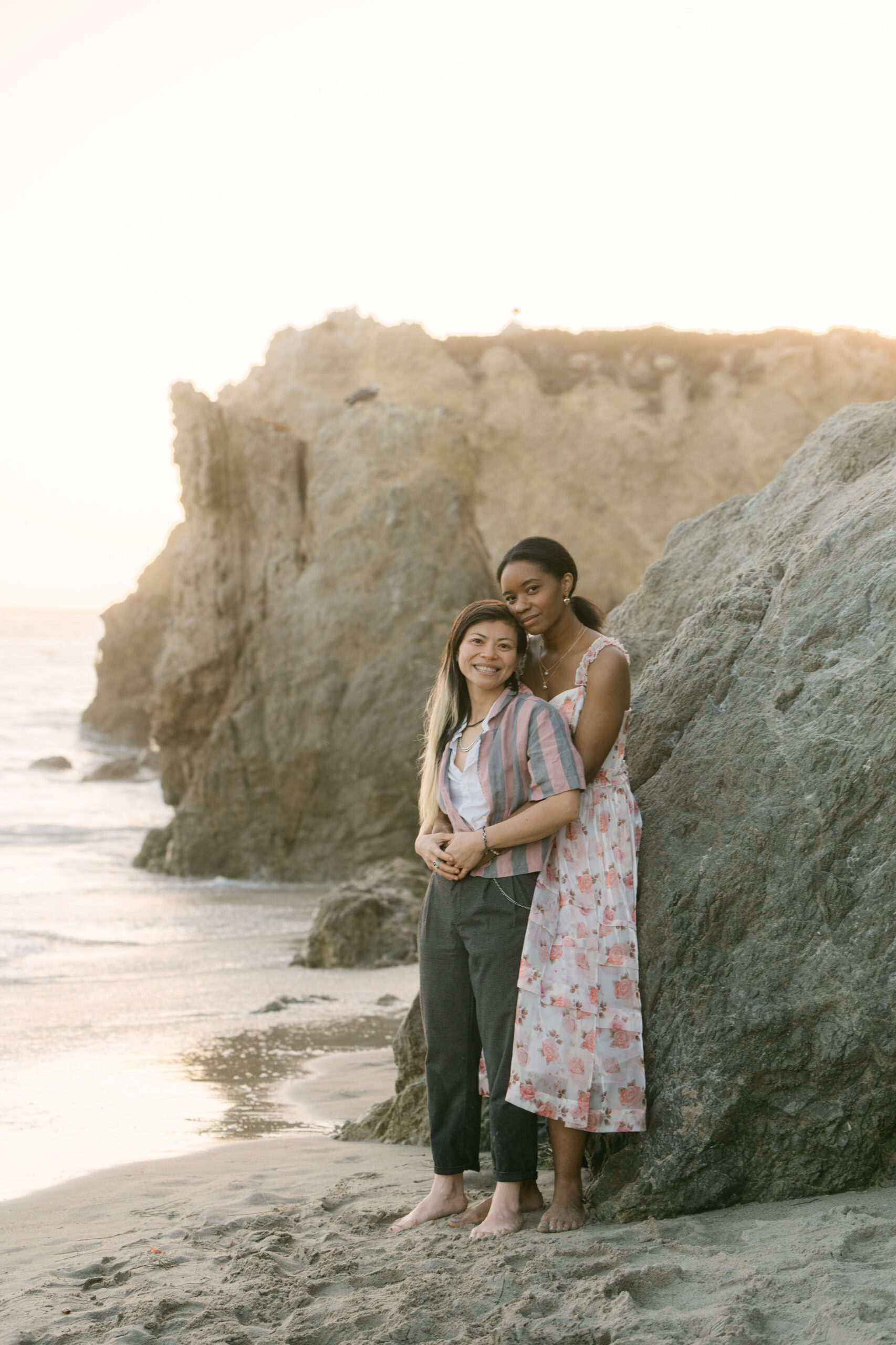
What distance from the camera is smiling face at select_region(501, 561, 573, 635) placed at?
3.47m

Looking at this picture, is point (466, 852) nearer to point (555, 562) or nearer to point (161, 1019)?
point (555, 562)

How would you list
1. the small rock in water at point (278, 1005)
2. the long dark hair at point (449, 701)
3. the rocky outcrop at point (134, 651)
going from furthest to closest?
the rocky outcrop at point (134, 651)
the small rock in water at point (278, 1005)
the long dark hair at point (449, 701)

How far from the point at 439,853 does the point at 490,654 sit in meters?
0.60

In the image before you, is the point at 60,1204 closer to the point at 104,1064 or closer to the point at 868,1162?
the point at 104,1064

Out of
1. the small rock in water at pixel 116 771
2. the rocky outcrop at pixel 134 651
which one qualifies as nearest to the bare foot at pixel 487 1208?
the small rock in water at pixel 116 771

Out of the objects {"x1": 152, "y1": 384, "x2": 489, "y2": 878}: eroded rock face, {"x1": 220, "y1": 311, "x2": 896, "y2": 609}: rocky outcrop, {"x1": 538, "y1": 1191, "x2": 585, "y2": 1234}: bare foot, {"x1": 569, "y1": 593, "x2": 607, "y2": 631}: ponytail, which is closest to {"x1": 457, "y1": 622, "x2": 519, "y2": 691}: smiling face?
{"x1": 569, "y1": 593, "x2": 607, "y2": 631}: ponytail

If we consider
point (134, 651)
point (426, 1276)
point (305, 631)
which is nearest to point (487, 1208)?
point (426, 1276)

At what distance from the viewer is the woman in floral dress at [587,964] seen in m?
3.12

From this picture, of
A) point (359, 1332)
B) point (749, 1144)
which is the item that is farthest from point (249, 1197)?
point (749, 1144)

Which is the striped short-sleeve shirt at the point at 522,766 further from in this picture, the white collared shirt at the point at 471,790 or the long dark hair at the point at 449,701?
the long dark hair at the point at 449,701

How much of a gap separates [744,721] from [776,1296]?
1.53m

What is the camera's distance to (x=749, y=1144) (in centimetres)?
308

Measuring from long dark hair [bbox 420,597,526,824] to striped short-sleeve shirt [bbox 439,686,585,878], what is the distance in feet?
0.45

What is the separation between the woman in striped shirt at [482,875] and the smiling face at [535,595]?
0.06m
